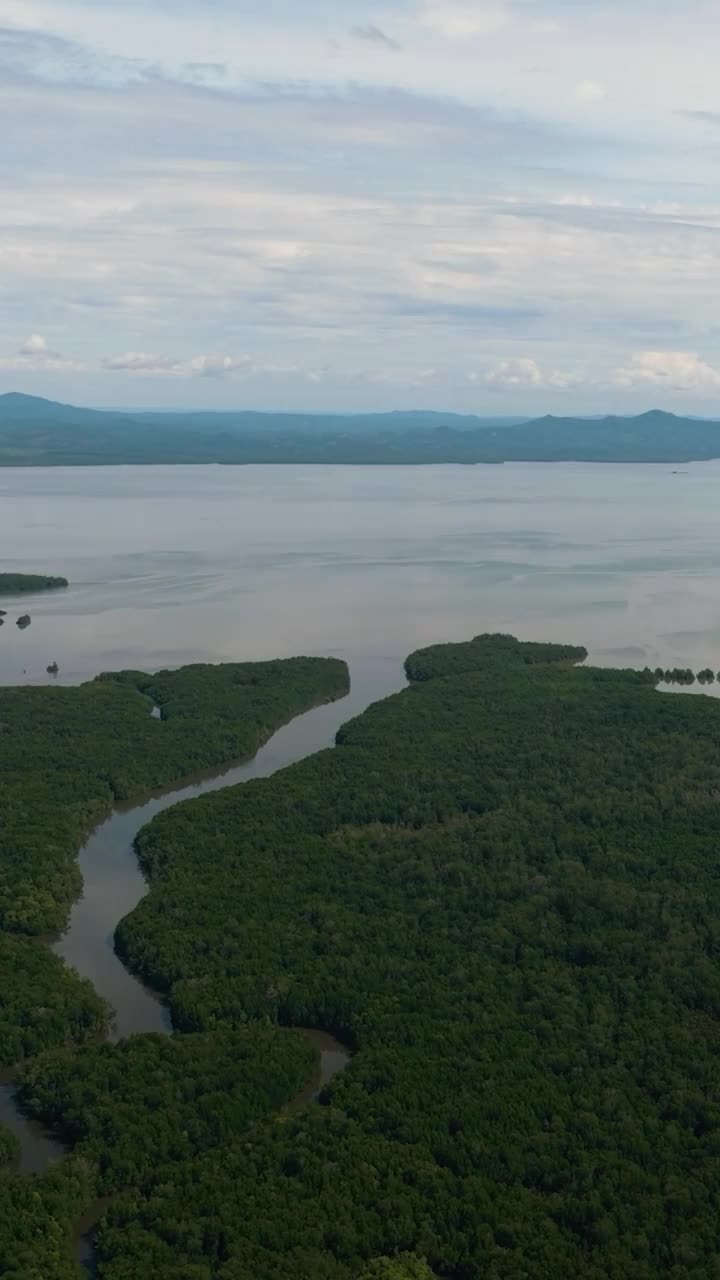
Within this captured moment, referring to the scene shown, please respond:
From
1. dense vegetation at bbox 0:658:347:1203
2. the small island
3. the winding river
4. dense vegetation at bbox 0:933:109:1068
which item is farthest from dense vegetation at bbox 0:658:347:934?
the small island

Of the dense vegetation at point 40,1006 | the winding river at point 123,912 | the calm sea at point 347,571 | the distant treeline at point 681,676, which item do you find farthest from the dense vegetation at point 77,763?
the distant treeline at point 681,676

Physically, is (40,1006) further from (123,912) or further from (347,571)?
(347,571)

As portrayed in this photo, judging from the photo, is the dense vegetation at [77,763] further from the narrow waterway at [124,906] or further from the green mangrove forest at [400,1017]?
the narrow waterway at [124,906]

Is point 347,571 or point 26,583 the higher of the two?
point 347,571

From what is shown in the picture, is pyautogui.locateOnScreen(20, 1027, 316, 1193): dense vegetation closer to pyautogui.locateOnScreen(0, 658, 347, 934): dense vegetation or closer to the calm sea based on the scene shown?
pyautogui.locateOnScreen(0, 658, 347, 934): dense vegetation

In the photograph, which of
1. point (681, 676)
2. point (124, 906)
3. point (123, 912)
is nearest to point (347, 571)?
point (681, 676)

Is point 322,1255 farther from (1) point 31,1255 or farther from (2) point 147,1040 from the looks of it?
(2) point 147,1040

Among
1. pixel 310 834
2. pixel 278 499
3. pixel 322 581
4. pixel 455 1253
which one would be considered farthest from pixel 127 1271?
pixel 278 499
